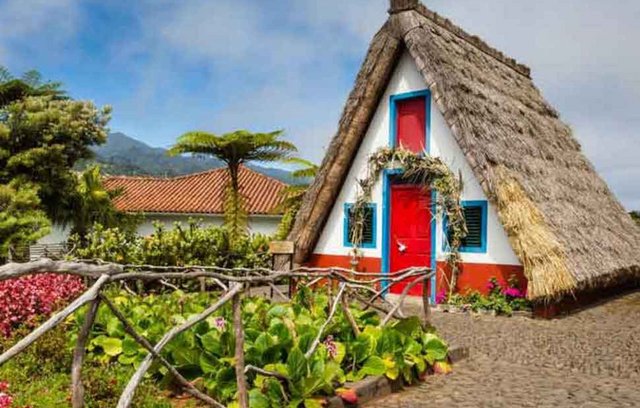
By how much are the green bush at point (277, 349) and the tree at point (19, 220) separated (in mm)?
11086

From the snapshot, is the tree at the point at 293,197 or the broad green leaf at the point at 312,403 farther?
the tree at the point at 293,197

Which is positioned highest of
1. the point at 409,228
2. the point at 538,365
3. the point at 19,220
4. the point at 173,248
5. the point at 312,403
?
the point at 19,220

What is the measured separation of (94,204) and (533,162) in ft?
60.7

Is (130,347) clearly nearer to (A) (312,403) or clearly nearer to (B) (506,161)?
(A) (312,403)

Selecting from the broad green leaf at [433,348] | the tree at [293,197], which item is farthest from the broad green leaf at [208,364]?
the tree at [293,197]

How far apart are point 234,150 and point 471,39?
7089mm

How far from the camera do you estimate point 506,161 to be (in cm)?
976

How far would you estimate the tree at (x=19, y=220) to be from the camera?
16.1 metres

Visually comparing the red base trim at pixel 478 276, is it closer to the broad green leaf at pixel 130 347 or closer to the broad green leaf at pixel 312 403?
the broad green leaf at pixel 312 403

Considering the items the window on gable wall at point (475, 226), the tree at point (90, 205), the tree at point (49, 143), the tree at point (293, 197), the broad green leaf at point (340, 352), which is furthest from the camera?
the tree at point (90, 205)

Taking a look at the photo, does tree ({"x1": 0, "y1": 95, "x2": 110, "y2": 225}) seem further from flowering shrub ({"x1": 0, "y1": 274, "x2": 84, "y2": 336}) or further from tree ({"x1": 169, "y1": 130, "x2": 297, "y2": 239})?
flowering shrub ({"x1": 0, "y1": 274, "x2": 84, "y2": 336})

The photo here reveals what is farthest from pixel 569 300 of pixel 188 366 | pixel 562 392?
pixel 188 366

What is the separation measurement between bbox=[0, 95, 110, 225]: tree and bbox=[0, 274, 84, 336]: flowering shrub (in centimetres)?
1352

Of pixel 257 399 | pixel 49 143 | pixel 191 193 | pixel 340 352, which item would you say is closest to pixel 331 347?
pixel 340 352
